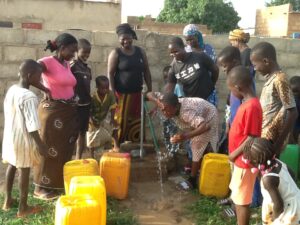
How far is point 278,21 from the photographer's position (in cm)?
2016

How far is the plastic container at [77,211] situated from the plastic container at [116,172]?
112cm

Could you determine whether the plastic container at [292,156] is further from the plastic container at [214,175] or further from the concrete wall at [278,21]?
the concrete wall at [278,21]

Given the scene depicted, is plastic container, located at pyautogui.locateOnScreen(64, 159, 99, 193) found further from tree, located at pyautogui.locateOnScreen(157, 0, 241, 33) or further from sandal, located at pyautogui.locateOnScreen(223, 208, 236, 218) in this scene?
tree, located at pyautogui.locateOnScreen(157, 0, 241, 33)

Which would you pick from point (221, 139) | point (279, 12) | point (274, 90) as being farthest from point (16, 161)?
point (279, 12)

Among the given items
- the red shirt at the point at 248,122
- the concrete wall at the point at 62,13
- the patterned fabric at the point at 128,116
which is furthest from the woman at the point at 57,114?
the concrete wall at the point at 62,13

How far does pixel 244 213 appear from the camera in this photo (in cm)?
352

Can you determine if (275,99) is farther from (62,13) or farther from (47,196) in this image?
(62,13)

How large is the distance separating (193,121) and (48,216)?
1.79 meters

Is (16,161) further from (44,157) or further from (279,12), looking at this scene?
(279,12)

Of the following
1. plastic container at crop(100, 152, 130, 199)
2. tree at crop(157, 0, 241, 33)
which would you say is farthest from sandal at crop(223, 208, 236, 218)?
tree at crop(157, 0, 241, 33)

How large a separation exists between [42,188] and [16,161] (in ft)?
2.42

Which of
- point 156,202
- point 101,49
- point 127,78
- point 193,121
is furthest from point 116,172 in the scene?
point 101,49

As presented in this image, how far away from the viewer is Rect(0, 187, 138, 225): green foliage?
13.0 feet

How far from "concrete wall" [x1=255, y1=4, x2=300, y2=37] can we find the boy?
635 inches
